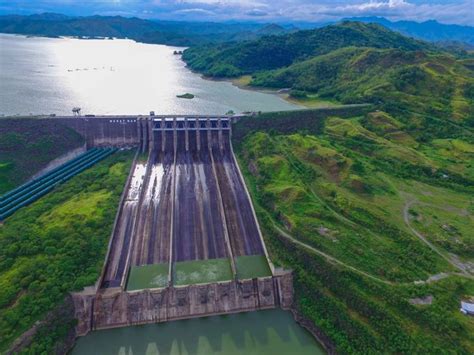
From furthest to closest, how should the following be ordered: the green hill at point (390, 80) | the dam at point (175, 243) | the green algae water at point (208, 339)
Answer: the green hill at point (390, 80), the dam at point (175, 243), the green algae water at point (208, 339)

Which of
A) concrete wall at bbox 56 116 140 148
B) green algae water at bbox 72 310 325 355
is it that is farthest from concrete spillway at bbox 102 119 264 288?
green algae water at bbox 72 310 325 355

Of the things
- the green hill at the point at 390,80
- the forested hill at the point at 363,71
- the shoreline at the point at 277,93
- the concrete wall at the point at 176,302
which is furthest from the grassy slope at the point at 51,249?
the green hill at the point at 390,80

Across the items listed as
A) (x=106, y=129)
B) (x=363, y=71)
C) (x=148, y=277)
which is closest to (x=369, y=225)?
(x=148, y=277)

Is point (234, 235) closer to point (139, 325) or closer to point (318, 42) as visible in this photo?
point (139, 325)

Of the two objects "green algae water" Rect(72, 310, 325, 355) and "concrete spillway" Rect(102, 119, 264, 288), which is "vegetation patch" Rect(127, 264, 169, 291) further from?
"green algae water" Rect(72, 310, 325, 355)

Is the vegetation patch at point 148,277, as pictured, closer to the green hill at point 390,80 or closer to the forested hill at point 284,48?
the green hill at point 390,80

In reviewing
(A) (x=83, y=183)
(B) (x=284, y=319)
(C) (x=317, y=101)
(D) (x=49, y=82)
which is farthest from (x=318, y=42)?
(B) (x=284, y=319)
